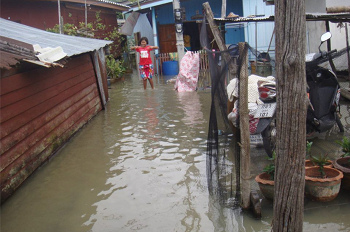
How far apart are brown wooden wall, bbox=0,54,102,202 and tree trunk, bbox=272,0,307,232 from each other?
3.54 m

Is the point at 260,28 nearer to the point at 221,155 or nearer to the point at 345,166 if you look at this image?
the point at 221,155

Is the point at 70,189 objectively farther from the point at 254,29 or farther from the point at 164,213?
the point at 254,29

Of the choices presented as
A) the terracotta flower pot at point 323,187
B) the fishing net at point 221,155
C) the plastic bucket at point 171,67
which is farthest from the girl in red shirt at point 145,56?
the terracotta flower pot at point 323,187

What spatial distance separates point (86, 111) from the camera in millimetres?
8750

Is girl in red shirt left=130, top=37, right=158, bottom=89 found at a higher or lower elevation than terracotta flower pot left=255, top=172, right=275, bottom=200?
higher

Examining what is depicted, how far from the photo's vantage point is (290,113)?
2.60 meters

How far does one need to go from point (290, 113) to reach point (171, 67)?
14593mm

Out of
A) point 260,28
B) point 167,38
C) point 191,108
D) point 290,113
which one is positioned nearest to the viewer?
point 290,113

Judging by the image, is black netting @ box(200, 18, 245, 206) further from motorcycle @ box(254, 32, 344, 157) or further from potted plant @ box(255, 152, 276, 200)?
motorcycle @ box(254, 32, 344, 157)

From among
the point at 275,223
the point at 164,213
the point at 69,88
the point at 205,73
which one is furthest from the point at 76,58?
the point at 275,223

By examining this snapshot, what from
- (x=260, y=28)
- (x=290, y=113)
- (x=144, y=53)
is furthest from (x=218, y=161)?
(x=260, y=28)

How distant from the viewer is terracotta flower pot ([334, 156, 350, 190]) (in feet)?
13.5

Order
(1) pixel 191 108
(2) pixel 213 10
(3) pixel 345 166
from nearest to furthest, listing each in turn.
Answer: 1. (3) pixel 345 166
2. (1) pixel 191 108
3. (2) pixel 213 10

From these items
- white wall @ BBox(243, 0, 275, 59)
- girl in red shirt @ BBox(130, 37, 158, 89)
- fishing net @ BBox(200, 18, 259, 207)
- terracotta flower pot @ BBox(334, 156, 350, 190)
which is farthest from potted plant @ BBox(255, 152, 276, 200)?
white wall @ BBox(243, 0, 275, 59)
